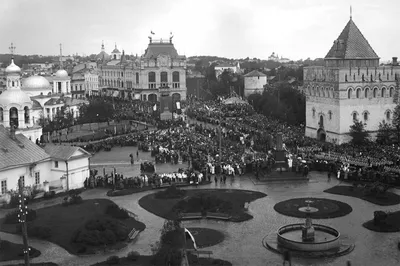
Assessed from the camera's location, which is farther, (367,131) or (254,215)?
(367,131)

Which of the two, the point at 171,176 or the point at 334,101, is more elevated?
the point at 334,101

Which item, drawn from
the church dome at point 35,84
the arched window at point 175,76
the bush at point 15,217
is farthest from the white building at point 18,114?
the arched window at point 175,76

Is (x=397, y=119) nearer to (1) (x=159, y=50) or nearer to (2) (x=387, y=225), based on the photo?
(2) (x=387, y=225)

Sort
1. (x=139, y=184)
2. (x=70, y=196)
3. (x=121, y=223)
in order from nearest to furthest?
(x=121, y=223), (x=70, y=196), (x=139, y=184)

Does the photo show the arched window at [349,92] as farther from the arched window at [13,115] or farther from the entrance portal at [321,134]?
the arched window at [13,115]

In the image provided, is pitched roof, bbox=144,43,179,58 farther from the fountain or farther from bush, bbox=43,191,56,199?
the fountain

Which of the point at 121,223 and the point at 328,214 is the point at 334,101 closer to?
the point at 328,214

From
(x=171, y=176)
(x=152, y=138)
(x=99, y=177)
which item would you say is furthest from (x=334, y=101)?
(x=99, y=177)

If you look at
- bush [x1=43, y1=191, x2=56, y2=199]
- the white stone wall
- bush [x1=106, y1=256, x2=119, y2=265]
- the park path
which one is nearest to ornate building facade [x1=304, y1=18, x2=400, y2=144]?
the park path
